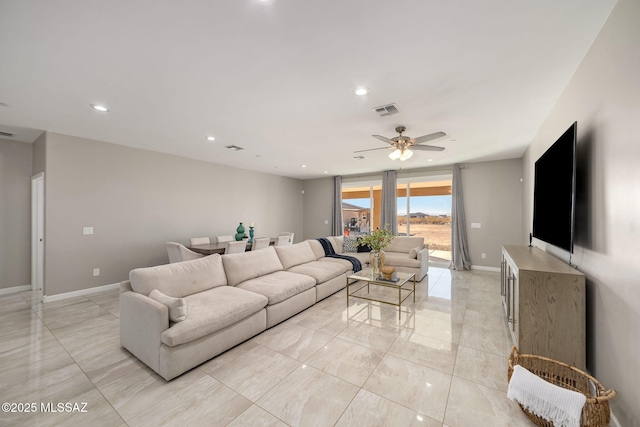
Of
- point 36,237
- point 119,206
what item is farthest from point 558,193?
point 36,237

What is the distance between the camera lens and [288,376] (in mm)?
2152

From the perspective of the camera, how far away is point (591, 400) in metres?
1.41

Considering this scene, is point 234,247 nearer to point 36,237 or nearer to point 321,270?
point 321,270

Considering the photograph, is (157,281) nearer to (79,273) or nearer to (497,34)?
(79,273)

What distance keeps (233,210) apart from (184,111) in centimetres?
386

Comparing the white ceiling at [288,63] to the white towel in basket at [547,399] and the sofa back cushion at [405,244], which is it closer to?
the white towel in basket at [547,399]

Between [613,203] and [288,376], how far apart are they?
271cm

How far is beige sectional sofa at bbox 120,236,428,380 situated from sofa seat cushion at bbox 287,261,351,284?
0.05ft

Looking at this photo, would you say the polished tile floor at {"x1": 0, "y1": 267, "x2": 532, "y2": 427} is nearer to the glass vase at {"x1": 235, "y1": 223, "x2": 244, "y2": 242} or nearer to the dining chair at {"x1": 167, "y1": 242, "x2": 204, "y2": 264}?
the dining chair at {"x1": 167, "y1": 242, "x2": 204, "y2": 264}

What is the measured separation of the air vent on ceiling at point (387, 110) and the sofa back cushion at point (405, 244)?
139 inches

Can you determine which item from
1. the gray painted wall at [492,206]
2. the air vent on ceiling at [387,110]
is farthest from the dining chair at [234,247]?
the gray painted wall at [492,206]

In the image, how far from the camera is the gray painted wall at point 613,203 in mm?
1421

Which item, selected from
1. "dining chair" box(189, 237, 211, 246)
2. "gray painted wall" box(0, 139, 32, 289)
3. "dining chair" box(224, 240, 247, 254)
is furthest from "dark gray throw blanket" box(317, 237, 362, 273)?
"gray painted wall" box(0, 139, 32, 289)

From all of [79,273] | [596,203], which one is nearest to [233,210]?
[79,273]
